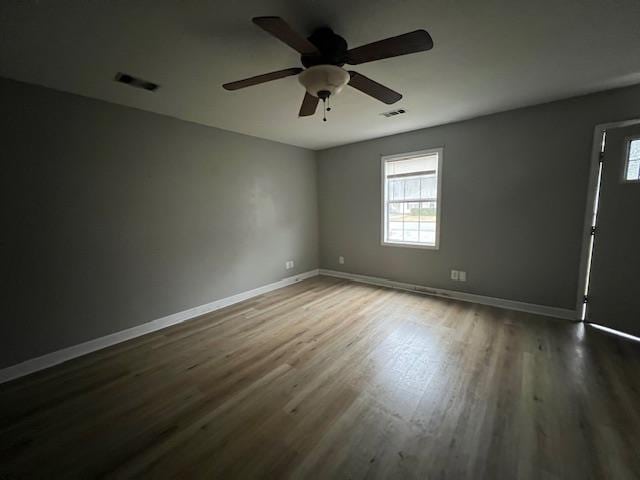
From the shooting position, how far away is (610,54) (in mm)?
1924

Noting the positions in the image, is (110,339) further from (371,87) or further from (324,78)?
(371,87)

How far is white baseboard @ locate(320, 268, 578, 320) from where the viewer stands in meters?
3.02

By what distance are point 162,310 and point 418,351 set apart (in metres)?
2.92

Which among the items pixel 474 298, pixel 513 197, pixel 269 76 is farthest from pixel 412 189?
pixel 269 76

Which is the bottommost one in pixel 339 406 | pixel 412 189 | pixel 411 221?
pixel 339 406

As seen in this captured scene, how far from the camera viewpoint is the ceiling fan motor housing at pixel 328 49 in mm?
1605

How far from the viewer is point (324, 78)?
1.63 m

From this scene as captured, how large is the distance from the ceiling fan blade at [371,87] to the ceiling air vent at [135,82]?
5.92 feet

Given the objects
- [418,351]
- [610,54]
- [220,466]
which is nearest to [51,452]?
[220,466]

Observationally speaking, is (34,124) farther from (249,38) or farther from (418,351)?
(418,351)

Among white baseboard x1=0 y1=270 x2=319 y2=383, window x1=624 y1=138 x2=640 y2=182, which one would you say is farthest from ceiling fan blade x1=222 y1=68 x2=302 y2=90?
window x1=624 y1=138 x2=640 y2=182

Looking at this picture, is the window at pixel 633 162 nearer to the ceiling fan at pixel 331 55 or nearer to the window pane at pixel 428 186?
the window pane at pixel 428 186

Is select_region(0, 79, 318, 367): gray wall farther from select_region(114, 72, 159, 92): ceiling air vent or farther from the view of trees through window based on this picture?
the view of trees through window

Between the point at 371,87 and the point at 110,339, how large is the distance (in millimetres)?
3462
